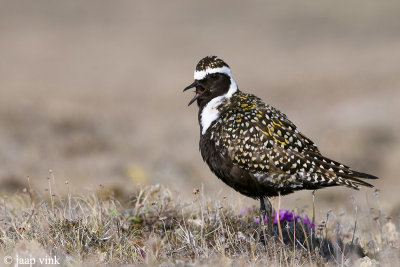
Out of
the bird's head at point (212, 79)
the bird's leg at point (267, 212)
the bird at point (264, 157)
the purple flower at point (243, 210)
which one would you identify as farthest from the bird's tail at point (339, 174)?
the purple flower at point (243, 210)

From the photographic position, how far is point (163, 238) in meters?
7.49

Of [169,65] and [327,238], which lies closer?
[327,238]

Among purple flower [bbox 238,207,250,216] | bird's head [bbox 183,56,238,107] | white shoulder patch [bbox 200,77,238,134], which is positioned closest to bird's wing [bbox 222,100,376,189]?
white shoulder patch [bbox 200,77,238,134]

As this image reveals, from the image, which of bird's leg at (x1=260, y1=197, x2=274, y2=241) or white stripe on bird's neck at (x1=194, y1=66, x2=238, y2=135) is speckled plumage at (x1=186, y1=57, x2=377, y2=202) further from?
bird's leg at (x1=260, y1=197, x2=274, y2=241)

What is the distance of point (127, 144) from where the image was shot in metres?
19.2

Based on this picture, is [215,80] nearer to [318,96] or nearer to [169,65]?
[318,96]

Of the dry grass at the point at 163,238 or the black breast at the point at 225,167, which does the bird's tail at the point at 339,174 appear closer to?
the dry grass at the point at 163,238

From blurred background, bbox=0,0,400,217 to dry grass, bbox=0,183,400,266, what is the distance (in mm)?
667

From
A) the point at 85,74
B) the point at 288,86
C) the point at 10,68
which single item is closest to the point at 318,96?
the point at 288,86

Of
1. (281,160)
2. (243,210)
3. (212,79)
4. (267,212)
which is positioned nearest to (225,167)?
(281,160)

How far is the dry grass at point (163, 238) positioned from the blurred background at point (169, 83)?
667 mm

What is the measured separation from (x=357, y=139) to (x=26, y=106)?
10933mm

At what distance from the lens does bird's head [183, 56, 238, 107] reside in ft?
24.7

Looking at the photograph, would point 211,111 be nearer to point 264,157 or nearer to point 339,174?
point 264,157
